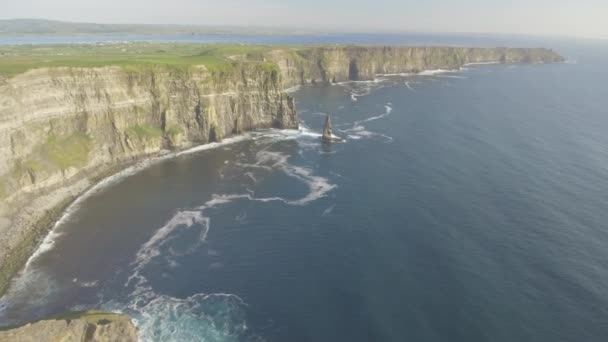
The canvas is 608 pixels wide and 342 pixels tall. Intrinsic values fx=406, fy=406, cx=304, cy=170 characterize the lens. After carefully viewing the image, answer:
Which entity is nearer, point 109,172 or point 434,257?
point 434,257

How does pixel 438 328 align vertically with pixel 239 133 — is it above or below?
below

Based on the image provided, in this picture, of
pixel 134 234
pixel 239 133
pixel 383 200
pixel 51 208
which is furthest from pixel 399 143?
pixel 51 208

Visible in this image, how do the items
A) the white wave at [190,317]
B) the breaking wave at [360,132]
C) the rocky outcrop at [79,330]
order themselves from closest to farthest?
the rocky outcrop at [79,330] < the white wave at [190,317] < the breaking wave at [360,132]

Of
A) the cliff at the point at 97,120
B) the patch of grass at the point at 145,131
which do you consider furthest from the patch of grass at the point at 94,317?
the patch of grass at the point at 145,131

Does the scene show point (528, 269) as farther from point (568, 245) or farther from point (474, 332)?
point (474, 332)

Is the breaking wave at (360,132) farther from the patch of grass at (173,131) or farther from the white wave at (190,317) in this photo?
the white wave at (190,317)

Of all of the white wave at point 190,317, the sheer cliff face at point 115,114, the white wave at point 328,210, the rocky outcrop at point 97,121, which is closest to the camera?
the white wave at point 190,317

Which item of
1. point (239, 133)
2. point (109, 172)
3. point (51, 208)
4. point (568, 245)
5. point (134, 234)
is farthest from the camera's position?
point (239, 133)
